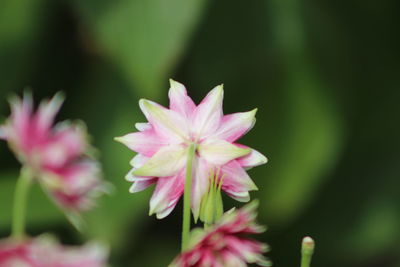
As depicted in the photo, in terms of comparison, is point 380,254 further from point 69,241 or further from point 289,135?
point 69,241

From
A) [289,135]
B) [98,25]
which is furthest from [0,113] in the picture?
[289,135]

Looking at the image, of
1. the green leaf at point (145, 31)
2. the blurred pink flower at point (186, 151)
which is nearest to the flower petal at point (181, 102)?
the blurred pink flower at point (186, 151)

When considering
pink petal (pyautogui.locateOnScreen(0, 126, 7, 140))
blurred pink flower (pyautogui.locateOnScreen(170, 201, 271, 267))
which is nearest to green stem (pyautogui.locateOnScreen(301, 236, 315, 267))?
blurred pink flower (pyautogui.locateOnScreen(170, 201, 271, 267))

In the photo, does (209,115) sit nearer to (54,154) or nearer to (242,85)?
(54,154)

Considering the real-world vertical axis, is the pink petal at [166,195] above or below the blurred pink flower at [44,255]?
above

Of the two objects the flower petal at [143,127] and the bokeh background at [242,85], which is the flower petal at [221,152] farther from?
the bokeh background at [242,85]

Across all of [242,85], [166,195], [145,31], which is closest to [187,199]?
[166,195]

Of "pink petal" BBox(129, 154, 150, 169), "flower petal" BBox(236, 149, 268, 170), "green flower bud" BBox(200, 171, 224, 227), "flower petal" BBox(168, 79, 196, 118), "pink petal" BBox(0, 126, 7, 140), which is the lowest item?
"green flower bud" BBox(200, 171, 224, 227)

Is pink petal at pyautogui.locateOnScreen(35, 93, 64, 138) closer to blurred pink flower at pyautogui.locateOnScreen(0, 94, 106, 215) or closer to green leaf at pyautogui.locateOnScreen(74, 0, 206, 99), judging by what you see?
blurred pink flower at pyautogui.locateOnScreen(0, 94, 106, 215)
